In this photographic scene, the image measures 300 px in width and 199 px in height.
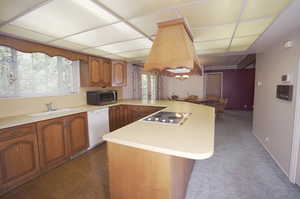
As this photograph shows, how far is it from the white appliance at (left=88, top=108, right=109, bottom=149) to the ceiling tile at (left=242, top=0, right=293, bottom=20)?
9.86 ft

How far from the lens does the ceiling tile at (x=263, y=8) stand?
135 centimetres

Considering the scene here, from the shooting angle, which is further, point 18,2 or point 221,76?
point 221,76

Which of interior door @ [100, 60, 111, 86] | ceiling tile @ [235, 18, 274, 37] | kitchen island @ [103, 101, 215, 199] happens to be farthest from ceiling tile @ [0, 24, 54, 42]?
ceiling tile @ [235, 18, 274, 37]

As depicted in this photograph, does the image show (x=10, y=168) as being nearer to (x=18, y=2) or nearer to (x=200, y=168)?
(x=18, y=2)

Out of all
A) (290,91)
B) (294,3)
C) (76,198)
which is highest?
(294,3)

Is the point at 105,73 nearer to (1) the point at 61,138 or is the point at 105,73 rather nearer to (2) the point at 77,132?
(2) the point at 77,132

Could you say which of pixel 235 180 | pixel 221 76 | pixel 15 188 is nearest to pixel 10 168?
pixel 15 188

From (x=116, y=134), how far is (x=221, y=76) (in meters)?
7.47

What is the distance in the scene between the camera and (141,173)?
1.18 meters

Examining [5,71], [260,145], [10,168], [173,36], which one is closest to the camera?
[173,36]

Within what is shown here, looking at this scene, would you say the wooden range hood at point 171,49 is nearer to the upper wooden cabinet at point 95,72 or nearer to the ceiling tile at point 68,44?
the ceiling tile at point 68,44

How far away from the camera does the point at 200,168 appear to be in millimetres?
2230

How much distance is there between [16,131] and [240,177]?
3174 millimetres

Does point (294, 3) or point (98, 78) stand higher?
point (294, 3)
